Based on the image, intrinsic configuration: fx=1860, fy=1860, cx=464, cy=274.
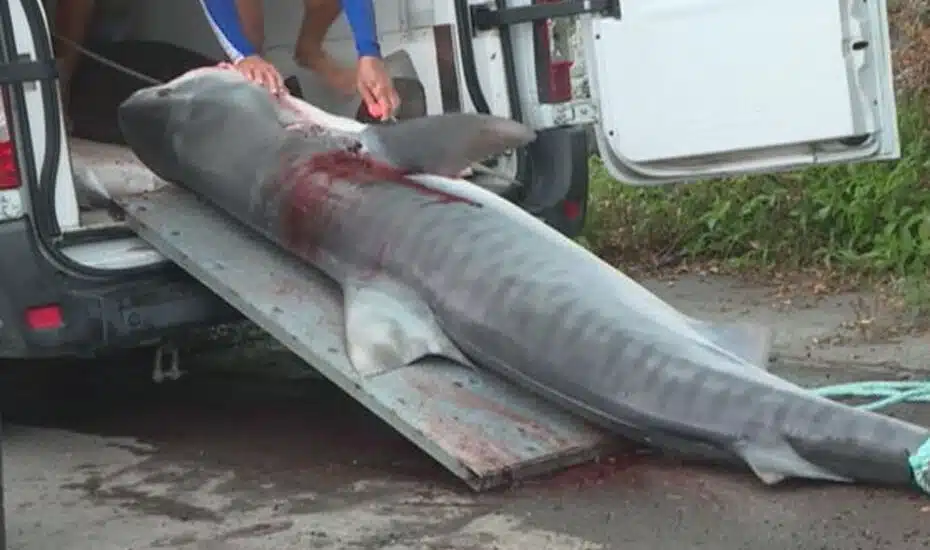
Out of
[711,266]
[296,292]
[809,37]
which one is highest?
[809,37]

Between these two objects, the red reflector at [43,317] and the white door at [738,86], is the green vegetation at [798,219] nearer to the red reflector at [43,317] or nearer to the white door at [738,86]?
the white door at [738,86]

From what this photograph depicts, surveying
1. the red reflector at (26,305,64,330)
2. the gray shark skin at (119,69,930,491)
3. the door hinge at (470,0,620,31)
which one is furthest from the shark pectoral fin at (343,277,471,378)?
the door hinge at (470,0,620,31)

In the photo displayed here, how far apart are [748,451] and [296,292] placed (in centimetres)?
163

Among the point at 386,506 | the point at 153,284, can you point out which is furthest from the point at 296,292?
the point at 386,506

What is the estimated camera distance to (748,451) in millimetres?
4512

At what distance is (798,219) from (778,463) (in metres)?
4.07

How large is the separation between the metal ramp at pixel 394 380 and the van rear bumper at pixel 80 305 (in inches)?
5.5

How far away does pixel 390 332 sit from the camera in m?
5.20

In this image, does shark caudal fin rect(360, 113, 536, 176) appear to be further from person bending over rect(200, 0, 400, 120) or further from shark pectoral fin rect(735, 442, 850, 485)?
shark pectoral fin rect(735, 442, 850, 485)

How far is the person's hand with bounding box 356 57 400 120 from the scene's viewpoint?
20.6 ft

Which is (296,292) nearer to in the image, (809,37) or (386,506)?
(386,506)

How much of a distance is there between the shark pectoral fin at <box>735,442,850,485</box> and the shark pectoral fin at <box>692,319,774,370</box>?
38 centimetres

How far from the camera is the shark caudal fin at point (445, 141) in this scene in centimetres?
540

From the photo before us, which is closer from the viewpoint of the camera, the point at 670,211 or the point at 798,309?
the point at 798,309
